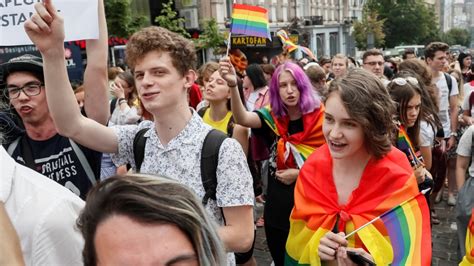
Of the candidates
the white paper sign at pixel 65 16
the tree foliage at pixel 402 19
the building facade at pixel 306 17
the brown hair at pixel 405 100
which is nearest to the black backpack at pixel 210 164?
the white paper sign at pixel 65 16

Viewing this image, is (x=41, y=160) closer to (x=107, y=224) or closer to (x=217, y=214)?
(x=217, y=214)

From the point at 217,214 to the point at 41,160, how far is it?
0.92m

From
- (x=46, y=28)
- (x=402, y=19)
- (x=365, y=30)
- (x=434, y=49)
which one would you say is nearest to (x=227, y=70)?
(x=46, y=28)

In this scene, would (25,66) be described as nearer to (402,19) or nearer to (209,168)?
(209,168)

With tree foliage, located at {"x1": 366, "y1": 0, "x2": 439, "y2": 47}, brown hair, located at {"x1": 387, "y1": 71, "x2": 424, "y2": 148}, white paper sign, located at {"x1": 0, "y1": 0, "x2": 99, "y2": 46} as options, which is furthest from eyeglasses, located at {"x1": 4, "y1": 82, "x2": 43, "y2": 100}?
tree foliage, located at {"x1": 366, "y1": 0, "x2": 439, "y2": 47}

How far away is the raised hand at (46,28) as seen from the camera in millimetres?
1795

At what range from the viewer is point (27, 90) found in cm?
233

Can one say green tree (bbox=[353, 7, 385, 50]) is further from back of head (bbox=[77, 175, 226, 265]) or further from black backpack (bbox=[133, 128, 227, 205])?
back of head (bbox=[77, 175, 226, 265])

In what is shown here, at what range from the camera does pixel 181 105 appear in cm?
219

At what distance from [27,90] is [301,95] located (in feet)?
5.93

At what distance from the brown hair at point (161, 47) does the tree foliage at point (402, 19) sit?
55348 mm

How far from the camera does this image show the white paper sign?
2.19 meters

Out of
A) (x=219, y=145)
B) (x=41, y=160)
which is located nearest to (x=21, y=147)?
(x=41, y=160)

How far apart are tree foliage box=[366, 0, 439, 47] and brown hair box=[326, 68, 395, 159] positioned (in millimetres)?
54996
